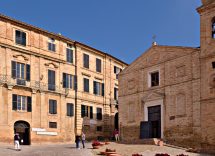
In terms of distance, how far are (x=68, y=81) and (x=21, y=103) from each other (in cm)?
809

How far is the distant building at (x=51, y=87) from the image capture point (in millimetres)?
38875

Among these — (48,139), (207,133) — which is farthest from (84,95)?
(207,133)

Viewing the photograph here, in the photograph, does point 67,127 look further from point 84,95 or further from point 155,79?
point 155,79

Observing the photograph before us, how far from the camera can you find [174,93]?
36469 millimetres

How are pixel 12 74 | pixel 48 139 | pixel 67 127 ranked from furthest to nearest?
1. pixel 67 127
2. pixel 48 139
3. pixel 12 74

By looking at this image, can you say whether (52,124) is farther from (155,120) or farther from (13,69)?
(155,120)

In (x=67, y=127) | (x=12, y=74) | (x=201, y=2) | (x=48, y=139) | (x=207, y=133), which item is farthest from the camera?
(x=67, y=127)

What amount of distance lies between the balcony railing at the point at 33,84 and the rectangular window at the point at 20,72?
0.55 ft

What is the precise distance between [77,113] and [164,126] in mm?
13292

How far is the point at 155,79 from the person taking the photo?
1548 inches

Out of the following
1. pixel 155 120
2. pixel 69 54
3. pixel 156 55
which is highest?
pixel 69 54

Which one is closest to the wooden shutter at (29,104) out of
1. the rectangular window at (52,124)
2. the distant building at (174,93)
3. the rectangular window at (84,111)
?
the rectangular window at (52,124)

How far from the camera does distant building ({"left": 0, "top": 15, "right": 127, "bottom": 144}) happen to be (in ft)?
128

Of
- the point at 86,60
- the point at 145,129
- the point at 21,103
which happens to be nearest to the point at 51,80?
the point at 21,103
